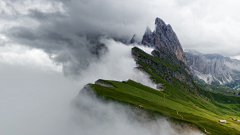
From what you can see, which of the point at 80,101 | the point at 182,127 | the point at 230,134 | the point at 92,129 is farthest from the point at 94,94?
the point at 230,134

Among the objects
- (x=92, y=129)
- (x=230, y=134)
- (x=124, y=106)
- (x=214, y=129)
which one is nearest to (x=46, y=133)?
(x=92, y=129)

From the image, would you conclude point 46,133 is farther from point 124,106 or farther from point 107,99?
point 124,106

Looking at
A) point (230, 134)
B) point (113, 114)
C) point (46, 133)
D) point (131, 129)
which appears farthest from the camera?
point (46, 133)

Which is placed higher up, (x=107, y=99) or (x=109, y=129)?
(x=107, y=99)

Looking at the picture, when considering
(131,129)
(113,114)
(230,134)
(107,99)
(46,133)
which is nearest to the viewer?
(230,134)

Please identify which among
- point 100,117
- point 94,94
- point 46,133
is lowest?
point 46,133

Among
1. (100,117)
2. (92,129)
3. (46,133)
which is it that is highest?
(100,117)

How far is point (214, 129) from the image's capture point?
4540 inches

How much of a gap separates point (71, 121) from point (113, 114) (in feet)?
156

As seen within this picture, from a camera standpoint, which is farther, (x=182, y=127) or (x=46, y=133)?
(x=46, y=133)

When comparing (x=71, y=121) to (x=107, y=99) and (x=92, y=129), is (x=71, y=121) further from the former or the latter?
(x=107, y=99)

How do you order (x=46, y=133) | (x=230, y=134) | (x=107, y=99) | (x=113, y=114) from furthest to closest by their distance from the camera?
(x=46, y=133), (x=107, y=99), (x=113, y=114), (x=230, y=134)

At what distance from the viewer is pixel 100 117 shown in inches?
5261

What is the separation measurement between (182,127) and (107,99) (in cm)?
7254
